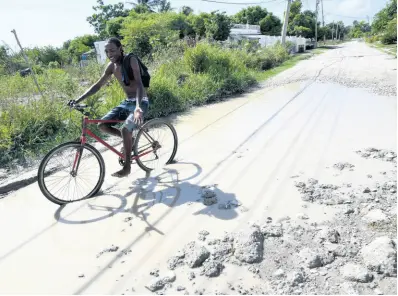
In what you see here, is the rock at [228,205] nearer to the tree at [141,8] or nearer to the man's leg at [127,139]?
the man's leg at [127,139]

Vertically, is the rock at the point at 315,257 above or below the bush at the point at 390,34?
below

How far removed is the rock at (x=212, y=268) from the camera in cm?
261

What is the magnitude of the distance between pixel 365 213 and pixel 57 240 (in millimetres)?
3181

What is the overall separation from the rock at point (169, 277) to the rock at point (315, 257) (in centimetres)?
109

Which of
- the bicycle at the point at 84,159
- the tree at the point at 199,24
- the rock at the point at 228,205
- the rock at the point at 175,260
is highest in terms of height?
the tree at the point at 199,24

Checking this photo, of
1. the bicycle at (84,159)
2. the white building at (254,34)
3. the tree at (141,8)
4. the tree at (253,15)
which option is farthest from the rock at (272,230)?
the tree at (253,15)

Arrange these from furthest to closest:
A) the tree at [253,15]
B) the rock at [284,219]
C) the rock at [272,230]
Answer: the tree at [253,15], the rock at [284,219], the rock at [272,230]

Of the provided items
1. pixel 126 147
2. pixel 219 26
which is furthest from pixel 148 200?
pixel 219 26

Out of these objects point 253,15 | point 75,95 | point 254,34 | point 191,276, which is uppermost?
point 253,15

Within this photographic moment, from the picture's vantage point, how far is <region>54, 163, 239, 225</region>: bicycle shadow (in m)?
3.59

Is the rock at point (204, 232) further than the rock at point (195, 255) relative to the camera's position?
Yes

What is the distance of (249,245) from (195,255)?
491mm

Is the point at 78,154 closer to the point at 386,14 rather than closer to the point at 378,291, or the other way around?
the point at 378,291

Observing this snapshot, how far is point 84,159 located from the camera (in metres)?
3.94
